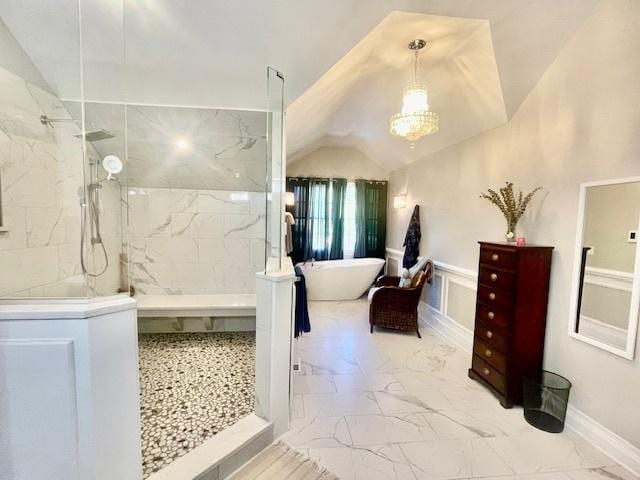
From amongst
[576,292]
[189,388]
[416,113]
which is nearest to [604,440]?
[576,292]

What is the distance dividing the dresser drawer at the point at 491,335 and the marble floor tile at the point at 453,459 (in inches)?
28.2

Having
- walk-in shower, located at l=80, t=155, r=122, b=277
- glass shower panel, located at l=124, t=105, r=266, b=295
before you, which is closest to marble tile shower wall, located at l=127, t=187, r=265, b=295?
glass shower panel, located at l=124, t=105, r=266, b=295

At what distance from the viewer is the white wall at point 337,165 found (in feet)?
18.1

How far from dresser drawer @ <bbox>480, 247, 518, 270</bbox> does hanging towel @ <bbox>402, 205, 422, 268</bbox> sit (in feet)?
5.88

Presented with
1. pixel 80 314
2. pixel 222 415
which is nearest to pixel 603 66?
pixel 80 314

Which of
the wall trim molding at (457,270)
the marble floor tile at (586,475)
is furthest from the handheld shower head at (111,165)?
the wall trim molding at (457,270)

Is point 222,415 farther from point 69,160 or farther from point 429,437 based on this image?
point 69,160

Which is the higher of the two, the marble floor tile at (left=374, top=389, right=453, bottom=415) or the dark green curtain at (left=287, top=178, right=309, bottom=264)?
the dark green curtain at (left=287, top=178, right=309, bottom=264)

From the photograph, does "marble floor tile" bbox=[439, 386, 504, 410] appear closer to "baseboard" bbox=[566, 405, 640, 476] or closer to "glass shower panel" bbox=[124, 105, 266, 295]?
"baseboard" bbox=[566, 405, 640, 476]

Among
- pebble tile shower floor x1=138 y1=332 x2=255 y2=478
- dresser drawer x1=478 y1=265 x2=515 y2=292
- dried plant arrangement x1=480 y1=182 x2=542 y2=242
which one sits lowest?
pebble tile shower floor x1=138 y1=332 x2=255 y2=478

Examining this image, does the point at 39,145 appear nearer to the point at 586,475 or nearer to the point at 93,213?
the point at 93,213

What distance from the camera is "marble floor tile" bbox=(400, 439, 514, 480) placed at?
5.44 ft

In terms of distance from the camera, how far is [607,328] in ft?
6.11

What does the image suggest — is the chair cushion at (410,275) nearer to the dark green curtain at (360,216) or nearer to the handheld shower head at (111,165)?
the dark green curtain at (360,216)
